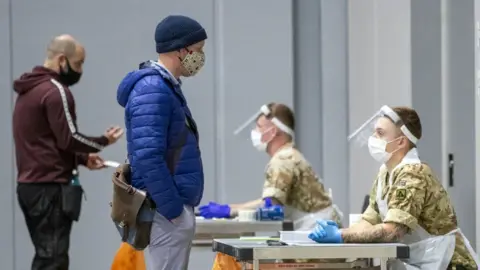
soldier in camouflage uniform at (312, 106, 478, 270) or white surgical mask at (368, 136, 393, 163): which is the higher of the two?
white surgical mask at (368, 136, 393, 163)

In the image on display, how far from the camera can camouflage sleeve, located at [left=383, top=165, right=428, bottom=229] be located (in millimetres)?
4820

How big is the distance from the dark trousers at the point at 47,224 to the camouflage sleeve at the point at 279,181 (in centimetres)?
127

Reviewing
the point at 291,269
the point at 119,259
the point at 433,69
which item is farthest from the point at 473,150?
the point at 119,259

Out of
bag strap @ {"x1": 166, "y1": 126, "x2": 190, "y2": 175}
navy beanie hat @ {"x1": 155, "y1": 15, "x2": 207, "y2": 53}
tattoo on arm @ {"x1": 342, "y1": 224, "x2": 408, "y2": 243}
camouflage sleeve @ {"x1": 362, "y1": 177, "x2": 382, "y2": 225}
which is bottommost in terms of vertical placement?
tattoo on arm @ {"x1": 342, "y1": 224, "x2": 408, "y2": 243}

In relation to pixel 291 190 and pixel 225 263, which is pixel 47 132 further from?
pixel 225 263

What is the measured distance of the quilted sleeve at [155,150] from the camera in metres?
4.37

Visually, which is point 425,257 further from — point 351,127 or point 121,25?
point 121,25

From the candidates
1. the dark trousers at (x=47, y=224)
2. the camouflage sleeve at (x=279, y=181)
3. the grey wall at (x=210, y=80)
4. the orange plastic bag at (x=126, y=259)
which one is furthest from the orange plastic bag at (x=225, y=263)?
the grey wall at (x=210, y=80)

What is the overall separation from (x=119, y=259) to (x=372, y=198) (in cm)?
130

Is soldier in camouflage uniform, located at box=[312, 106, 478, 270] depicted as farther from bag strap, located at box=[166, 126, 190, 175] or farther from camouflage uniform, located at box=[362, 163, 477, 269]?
bag strap, located at box=[166, 126, 190, 175]

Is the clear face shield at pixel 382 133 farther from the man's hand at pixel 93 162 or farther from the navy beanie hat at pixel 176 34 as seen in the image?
the man's hand at pixel 93 162

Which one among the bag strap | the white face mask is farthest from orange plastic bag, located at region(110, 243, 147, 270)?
the white face mask

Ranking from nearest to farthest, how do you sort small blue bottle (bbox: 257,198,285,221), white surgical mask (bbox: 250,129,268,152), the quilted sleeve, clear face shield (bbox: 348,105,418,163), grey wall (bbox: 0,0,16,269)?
the quilted sleeve < clear face shield (bbox: 348,105,418,163) < small blue bottle (bbox: 257,198,285,221) < white surgical mask (bbox: 250,129,268,152) < grey wall (bbox: 0,0,16,269)

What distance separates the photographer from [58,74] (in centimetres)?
689
